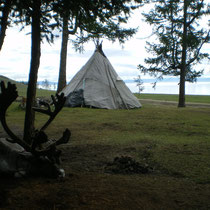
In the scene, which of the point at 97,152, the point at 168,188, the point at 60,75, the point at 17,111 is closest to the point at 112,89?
the point at 60,75

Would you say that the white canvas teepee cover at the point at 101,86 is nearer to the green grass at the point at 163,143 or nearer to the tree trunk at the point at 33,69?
the green grass at the point at 163,143

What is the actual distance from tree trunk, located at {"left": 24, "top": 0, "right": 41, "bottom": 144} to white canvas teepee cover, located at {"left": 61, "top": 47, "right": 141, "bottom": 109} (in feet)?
35.1

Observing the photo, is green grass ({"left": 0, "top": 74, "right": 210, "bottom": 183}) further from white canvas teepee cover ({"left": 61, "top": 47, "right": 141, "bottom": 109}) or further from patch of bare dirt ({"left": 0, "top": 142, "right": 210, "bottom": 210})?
white canvas teepee cover ({"left": 61, "top": 47, "right": 141, "bottom": 109})

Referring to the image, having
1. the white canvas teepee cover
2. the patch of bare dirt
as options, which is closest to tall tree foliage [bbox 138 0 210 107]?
the white canvas teepee cover

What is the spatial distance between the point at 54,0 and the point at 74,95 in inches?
451

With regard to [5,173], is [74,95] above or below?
above

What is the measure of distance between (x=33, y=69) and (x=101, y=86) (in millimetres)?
11537

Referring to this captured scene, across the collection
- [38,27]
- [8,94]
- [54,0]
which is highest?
[54,0]

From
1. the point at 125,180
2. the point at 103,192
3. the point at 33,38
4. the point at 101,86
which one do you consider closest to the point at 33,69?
the point at 33,38

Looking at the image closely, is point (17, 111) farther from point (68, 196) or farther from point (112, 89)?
point (68, 196)

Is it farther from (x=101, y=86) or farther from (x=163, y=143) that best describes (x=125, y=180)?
(x=101, y=86)

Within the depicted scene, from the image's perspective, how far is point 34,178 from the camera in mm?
3543

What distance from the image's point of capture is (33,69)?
5.14m

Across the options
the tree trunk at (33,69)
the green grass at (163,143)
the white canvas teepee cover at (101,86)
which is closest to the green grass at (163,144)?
the green grass at (163,143)
